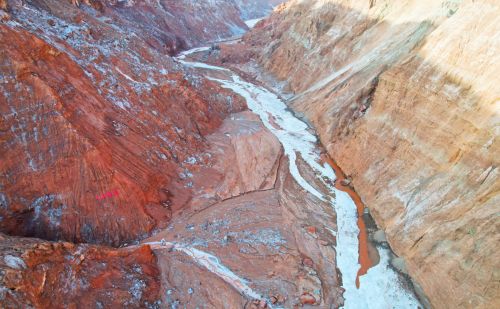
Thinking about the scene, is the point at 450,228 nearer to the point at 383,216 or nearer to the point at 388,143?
the point at 383,216

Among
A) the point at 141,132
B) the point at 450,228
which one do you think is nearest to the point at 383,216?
the point at 450,228

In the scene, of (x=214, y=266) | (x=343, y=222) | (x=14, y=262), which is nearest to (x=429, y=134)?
(x=343, y=222)

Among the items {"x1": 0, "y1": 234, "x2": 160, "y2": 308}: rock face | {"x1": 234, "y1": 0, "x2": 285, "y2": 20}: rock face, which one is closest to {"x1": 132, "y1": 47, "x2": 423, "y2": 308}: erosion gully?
{"x1": 0, "y1": 234, "x2": 160, "y2": 308}: rock face

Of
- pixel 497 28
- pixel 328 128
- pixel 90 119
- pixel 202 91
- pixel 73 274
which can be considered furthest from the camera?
pixel 202 91

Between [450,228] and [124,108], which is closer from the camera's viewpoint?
[450,228]

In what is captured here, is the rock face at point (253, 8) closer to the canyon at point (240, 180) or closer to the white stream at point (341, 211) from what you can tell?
the white stream at point (341, 211)

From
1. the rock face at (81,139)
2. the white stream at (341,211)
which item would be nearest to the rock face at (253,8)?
the white stream at (341,211)

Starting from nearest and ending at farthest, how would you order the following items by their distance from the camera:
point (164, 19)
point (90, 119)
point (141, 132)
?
point (90, 119) → point (141, 132) → point (164, 19)

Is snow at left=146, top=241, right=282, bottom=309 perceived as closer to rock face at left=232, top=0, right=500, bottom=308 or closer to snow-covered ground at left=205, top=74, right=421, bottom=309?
snow-covered ground at left=205, top=74, right=421, bottom=309
